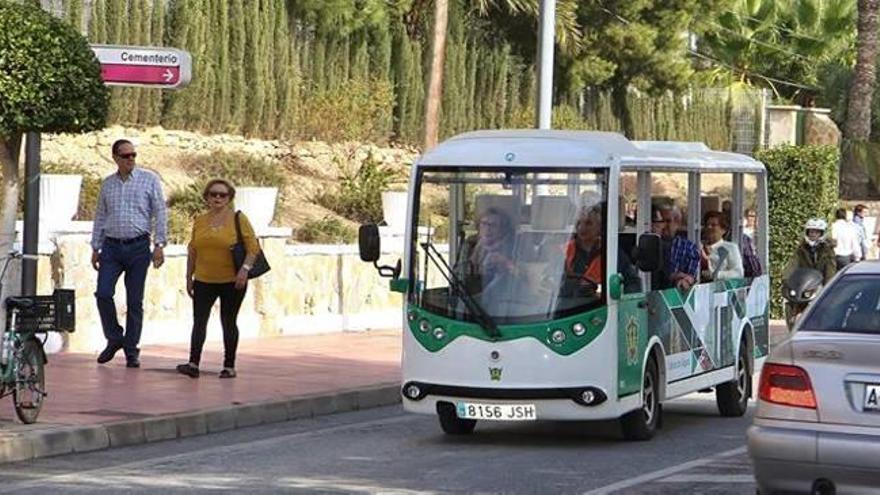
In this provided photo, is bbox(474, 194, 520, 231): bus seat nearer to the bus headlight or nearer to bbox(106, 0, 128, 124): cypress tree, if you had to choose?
the bus headlight

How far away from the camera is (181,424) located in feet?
49.5

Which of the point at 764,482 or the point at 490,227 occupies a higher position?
the point at 490,227

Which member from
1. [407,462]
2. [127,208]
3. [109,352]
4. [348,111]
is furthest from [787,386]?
[348,111]

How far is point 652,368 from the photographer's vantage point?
15.1 m

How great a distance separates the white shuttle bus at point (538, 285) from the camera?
1410 cm

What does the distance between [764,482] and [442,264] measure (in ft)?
17.4

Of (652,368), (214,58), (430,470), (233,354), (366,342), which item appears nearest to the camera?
(430,470)

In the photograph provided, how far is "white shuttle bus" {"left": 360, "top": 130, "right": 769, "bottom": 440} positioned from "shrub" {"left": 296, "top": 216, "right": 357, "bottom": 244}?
49.6ft

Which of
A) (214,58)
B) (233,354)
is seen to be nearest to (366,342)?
(233,354)

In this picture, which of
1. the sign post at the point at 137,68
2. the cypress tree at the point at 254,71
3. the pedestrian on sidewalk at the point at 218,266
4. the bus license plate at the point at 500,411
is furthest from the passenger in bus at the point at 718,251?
the cypress tree at the point at 254,71

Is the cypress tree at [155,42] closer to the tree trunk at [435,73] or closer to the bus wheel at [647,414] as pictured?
the tree trunk at [435,73]

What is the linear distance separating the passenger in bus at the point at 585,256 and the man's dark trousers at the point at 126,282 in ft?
18.1

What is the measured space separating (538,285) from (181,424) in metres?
2.95

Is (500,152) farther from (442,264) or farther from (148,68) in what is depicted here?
(148,68)
